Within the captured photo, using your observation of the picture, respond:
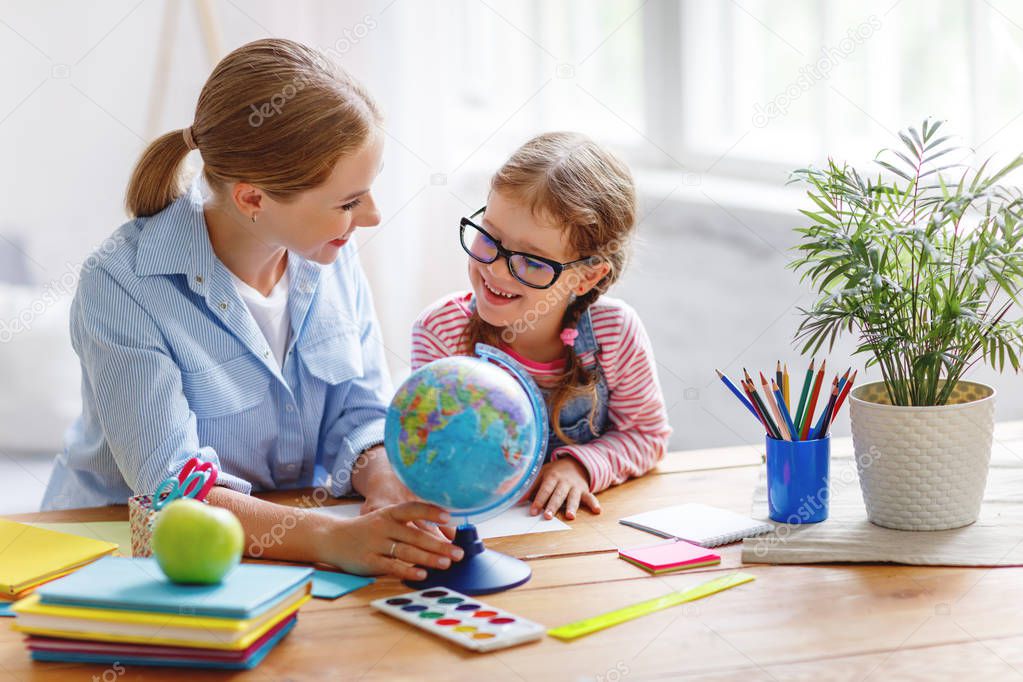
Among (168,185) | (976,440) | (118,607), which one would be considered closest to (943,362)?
(976,440)

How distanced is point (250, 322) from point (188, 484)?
0.37 m

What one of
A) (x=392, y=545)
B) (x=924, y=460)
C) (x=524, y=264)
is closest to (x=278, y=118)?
(x=524, y=264)

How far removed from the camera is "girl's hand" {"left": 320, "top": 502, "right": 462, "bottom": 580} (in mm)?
1338

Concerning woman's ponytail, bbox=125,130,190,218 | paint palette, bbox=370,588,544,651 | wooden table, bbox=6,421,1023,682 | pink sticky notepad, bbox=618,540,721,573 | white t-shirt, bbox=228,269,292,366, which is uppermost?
woman's ponytail, bbox=125,130,190,218

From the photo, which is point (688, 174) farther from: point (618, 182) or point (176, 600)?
point (176, 600)

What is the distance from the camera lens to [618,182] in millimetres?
1783

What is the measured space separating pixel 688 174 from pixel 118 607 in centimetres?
302

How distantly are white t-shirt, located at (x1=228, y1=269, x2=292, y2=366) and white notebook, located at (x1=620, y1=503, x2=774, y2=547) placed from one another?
65 cm

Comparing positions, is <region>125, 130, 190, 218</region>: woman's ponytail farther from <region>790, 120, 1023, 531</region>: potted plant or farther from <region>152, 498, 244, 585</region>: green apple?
<region>790, 120, 1023, 531</region>: potted plant

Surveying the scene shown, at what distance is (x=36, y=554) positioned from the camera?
1393 mm

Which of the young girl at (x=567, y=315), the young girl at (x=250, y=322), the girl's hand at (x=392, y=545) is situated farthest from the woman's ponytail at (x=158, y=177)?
the girl's hand at (x=392, y=545)

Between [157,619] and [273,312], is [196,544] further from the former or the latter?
[273,312]

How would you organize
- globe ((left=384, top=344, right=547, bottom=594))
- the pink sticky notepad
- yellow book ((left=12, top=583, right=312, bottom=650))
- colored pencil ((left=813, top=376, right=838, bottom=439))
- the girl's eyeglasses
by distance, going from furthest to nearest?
the girl's eyeglasses → colored pencil ((left=813, top=376, right=838, bottom=439)) → the pink sticky notepad → globe ((left=384, top=344, right=547, bottom=594)) → yellow book ((left=12, top=583, right=312, bottom=650))

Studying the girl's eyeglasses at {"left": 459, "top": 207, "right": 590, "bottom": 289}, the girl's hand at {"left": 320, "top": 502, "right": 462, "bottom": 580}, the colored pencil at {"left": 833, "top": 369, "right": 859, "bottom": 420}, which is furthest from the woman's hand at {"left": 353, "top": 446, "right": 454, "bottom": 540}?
the colored pencil at {"left": 833, "top": 369, "right": 859, "bottom": 420}
